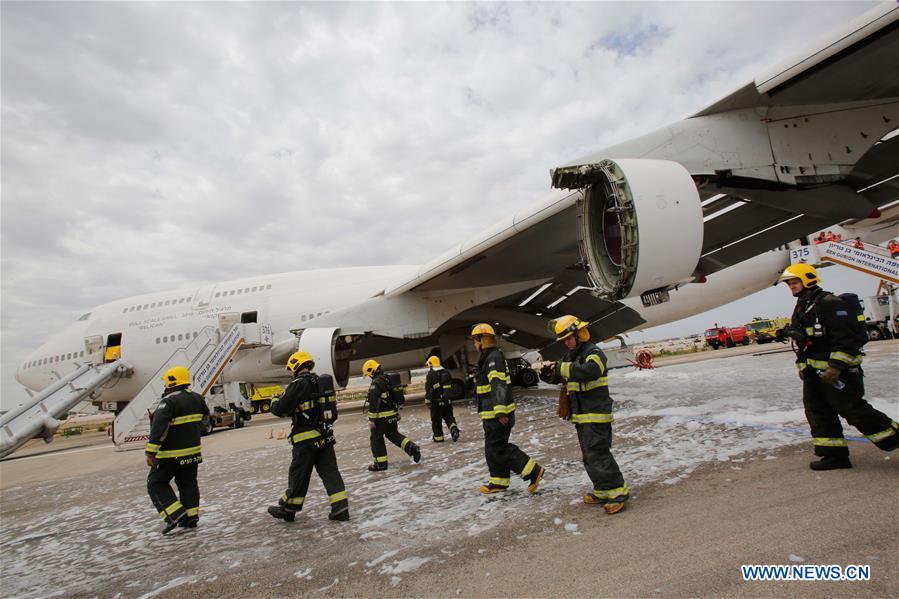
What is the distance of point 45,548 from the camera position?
14.0 ft

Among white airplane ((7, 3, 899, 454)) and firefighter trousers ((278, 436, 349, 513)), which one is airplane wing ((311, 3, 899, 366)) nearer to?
white airplane ((7, 3, 899, 454))

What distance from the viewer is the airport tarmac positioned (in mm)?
2484

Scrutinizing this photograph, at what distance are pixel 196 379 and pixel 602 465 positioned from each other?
11.7 metres

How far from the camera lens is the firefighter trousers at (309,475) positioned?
406 cm

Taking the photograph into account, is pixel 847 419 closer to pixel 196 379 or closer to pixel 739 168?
pixel 739 168

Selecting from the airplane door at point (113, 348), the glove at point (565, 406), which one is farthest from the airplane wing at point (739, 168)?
the airplane door at point (113, 348)

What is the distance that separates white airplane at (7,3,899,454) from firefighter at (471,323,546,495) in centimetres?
136

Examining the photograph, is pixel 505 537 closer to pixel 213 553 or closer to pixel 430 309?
pixel 213 553

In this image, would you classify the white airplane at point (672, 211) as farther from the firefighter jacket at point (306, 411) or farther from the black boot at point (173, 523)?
the black boot at point (173, 523)

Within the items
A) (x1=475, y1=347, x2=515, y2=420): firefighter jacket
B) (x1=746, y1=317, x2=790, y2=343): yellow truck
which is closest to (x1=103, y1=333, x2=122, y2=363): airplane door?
(x1=475, y1=347, x2=515, y2=420): firefighter jacket

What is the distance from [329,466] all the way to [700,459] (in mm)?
3476

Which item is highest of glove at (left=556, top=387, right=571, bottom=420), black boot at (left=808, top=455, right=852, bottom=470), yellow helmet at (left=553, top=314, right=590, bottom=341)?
yellow helmet at (left=553, top=314, right=590, bottom=341)

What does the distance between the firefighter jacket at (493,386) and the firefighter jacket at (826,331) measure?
2488mm

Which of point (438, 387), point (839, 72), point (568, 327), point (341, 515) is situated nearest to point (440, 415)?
point (438, 387)
